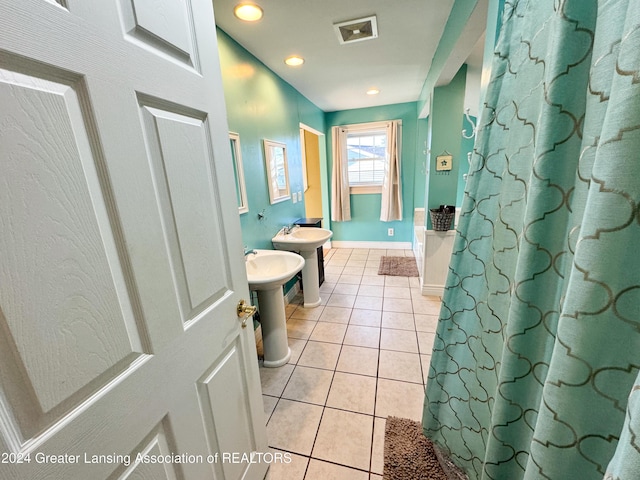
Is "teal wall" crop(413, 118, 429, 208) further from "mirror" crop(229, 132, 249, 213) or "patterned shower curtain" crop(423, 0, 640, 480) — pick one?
"patterned shower curtain" crop(423, 0, 640, 480)

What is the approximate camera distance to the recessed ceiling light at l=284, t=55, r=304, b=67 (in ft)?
7.36

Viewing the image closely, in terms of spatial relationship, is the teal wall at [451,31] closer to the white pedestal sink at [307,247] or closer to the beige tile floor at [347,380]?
the white pedestal sink at [307,247]

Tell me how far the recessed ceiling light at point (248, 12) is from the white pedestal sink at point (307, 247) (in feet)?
5.37

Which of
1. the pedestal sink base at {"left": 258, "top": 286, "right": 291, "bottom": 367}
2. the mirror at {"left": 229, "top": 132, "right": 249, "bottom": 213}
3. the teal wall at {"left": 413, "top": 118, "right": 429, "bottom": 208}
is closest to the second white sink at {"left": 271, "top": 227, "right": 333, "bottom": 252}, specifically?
the mirror at {"left": 229, "top": 132, "right": 249, "bottom": 213}

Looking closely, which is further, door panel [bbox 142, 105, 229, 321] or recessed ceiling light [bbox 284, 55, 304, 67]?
recessed ceiling light [bbox 284, 55, 304, 67]

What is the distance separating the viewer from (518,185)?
756 millimetres

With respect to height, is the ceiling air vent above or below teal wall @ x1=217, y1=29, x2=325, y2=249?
above

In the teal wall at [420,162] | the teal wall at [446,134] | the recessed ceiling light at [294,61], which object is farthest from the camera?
the teal wall at [420,162]

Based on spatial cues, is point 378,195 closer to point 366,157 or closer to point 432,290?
point 366,157

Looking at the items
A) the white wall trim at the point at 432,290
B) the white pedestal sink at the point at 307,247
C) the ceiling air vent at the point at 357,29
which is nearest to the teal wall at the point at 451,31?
the ceiling air vent at the point at 357,29

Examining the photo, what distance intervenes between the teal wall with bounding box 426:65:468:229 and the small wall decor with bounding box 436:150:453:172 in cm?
3

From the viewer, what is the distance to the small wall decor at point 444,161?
2.72 metres

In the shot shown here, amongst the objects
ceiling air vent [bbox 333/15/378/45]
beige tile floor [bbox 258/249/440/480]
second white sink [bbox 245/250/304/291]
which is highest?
ceiling air vent [bbox 333/15/378/45]

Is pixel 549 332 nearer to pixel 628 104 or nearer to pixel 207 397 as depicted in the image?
pixel 628 104
